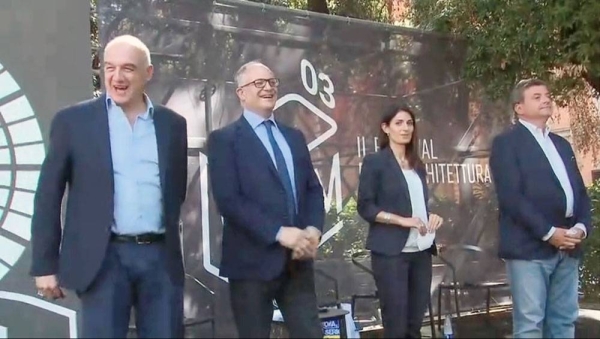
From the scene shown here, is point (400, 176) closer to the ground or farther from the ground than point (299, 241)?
farther from the ground

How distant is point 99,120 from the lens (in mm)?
3066

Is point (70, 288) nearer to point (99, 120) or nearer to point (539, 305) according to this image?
point (99, 120)

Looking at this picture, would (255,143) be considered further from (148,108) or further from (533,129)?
(533,129)

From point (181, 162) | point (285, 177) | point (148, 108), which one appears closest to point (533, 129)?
point (285, 177)

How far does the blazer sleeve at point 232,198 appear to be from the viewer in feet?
10.8

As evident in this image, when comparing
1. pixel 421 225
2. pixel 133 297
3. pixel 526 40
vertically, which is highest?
pixel 526 40

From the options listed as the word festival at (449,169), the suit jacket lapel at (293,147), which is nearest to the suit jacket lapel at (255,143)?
the suit jacket lapel at (293,147)

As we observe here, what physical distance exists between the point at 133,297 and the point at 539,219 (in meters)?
1.91

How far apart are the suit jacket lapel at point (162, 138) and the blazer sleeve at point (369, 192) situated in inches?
53.3

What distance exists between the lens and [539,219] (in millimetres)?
3828

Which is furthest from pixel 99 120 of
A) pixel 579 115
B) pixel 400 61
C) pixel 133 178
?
pixel 579 115

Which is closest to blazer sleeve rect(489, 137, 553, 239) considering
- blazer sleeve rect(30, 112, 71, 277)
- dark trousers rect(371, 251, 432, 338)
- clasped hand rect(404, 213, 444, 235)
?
clasped hand rect(404, 213, 444, 235)

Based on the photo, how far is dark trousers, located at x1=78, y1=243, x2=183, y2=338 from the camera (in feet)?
9.84

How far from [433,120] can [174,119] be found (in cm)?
392
